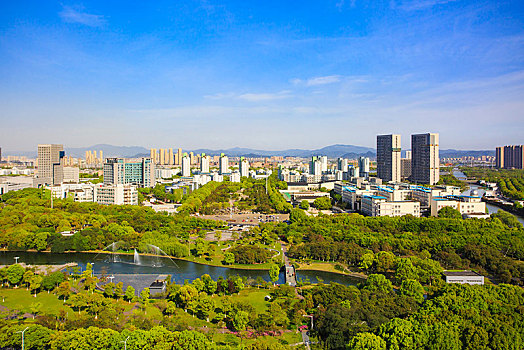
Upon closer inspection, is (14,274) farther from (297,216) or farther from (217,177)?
(217,177)

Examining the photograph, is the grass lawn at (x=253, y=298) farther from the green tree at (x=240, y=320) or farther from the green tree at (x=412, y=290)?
the green tree at (x=412, y=290)

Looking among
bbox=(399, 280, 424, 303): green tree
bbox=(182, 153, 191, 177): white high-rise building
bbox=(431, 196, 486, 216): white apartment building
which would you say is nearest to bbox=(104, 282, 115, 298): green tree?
bbox=(399, 280, 424, 303): green tree

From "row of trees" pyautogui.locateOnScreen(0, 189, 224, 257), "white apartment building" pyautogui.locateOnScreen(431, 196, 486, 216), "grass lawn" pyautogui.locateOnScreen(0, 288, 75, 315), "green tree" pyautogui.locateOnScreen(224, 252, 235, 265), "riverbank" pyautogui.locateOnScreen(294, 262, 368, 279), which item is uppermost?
"white apartment building" pyautogui.locateOnScreen(431, 196, 486, 216)

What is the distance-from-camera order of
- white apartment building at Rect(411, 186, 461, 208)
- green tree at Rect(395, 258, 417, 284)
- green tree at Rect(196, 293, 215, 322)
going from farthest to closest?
1. white apartment building at Rect(411, 186, 461, 208)
2. green tree at Rect(395, 258, 417, 284)
3. green tree at Rect(196, 293, 215, 322)

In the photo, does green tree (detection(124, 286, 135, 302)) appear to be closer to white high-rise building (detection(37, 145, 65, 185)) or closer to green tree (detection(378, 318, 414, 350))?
green tree (detection(378, 318, 414, 350))

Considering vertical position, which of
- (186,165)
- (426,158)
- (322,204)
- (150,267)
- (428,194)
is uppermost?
(426,158)

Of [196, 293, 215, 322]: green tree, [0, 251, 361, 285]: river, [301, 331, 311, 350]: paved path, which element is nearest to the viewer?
[301, 331, 311, 350]: paved path

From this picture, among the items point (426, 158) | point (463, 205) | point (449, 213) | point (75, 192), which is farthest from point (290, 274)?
point (426, 158)
